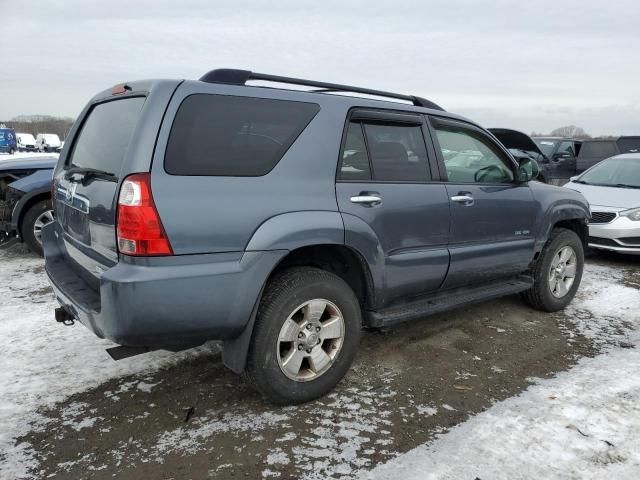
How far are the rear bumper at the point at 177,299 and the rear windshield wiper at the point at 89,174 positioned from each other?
0.50m

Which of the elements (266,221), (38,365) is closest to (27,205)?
(38,365)

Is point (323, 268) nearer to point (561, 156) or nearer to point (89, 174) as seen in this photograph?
point (89, 174)

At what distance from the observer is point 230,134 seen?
2689 mm

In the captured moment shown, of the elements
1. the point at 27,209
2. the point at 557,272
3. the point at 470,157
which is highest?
the point at 470,157

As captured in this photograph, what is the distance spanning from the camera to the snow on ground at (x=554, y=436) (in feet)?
8.00

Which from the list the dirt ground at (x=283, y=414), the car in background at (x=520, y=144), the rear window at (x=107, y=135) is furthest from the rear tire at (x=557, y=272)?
the car in background at (x=520, y=144)

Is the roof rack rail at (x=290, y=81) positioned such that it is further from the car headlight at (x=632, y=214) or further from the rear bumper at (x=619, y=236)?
the car headlight at (x=632, y=214)

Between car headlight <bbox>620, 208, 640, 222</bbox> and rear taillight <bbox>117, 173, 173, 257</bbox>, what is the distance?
6.51 meters

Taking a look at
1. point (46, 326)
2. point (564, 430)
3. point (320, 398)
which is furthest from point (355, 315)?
point (46, 326)

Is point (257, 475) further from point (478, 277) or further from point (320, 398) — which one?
point (478, 277)

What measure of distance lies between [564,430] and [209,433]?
1964mm

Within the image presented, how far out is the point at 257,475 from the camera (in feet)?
7.86

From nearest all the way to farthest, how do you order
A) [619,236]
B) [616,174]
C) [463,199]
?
1. [463,199]
2. [619,236]
3. [616,174]

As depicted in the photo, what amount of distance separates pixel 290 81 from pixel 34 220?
192 inches
